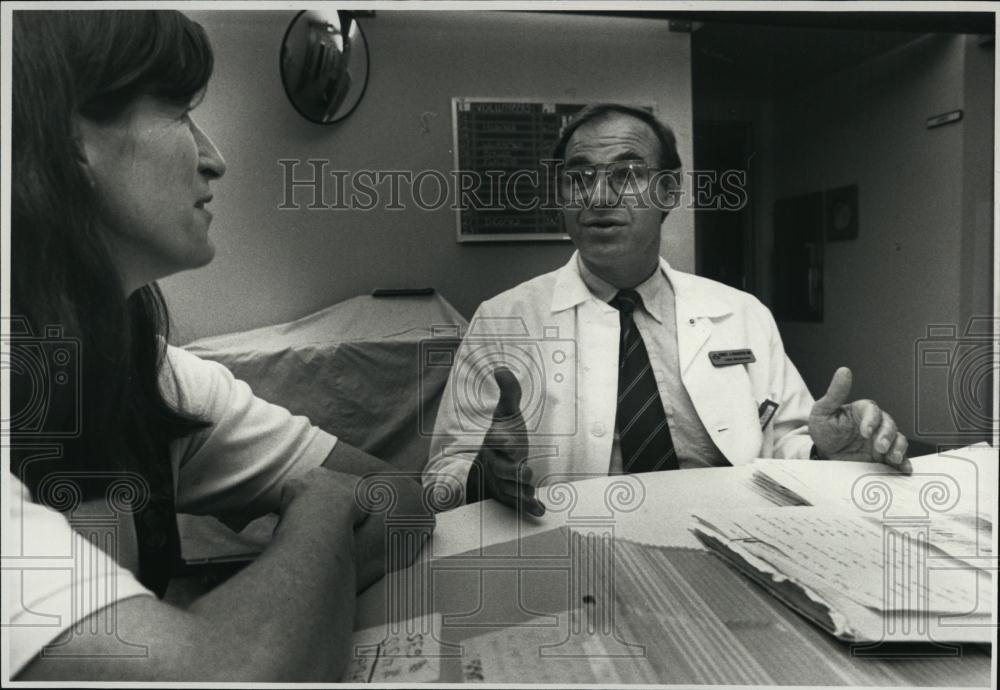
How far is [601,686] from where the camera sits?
1.23 m

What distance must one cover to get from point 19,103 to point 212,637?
0.87 m

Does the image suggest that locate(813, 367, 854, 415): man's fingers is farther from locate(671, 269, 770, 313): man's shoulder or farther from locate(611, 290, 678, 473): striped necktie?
locate(611, 290, 678, 473): striped necktie

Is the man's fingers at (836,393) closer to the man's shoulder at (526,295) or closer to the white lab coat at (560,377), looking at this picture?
the white lab coat at (560,377)

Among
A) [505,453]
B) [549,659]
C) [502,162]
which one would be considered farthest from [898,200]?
[549,659]

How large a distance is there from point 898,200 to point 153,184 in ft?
3.96

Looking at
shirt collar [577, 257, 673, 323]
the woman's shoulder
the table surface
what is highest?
shirt collar [577, 257, 673, 323]

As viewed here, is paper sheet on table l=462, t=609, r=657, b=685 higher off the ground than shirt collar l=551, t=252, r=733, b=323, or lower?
lower

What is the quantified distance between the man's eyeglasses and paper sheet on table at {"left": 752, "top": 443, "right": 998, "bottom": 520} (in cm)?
50

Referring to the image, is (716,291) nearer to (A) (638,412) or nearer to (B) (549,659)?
(A) (638,412)

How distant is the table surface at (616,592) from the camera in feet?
3.86

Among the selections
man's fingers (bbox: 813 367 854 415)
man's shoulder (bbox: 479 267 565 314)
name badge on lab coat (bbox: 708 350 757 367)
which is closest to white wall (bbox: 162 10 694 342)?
man's shoulder (bbox: 479 267 565 314)

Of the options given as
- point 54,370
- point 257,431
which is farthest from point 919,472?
point 54,370

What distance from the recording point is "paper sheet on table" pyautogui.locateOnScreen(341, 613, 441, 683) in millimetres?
1208

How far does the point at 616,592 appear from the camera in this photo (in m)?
1.28
